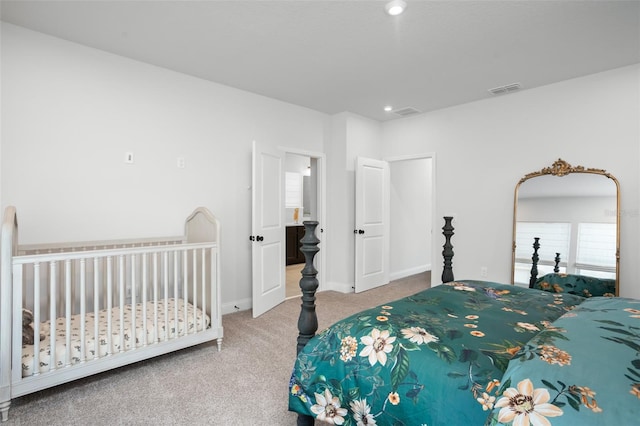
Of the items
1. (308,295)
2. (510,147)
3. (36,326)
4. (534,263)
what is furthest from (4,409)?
(510,147)

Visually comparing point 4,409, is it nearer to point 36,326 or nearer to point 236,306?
point 36,326

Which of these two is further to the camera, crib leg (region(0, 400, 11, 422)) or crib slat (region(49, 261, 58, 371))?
crib slat (region(49, 261, 58, 371))

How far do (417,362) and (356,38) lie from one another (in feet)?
8.04

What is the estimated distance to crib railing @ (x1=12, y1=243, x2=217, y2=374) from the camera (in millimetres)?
1996

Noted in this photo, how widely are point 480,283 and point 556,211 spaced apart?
2058mm

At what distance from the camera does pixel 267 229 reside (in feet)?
12.3

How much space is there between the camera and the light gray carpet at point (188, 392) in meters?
1.85

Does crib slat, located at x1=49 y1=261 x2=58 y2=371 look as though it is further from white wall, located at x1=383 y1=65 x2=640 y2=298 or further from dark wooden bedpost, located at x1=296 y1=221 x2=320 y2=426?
white wall, located at x1=383 y1=65 x2=640 y2=298

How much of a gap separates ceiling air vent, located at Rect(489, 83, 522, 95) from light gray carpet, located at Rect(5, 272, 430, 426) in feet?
11.5

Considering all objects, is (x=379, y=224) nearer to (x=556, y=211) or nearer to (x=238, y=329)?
(x=556, y=211)

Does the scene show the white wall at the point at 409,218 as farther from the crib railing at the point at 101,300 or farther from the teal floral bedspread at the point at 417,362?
the teal floral bedspread at the point at 417,362

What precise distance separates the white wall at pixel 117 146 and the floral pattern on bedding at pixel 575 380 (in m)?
3.17

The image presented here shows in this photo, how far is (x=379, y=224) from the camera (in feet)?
16.3

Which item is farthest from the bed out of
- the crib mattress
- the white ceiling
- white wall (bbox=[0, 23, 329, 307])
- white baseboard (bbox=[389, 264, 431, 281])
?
white baseboard (bbox=[389, 264, 431, 281])
